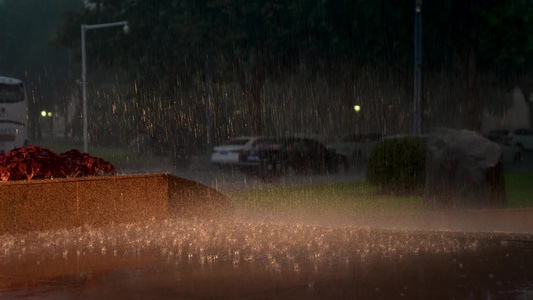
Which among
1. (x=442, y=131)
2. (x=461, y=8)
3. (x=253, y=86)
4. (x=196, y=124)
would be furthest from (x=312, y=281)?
(x=196, y=124)

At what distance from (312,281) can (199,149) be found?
4829 centimetres

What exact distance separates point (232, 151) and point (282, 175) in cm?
273

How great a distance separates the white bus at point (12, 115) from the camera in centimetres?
4038

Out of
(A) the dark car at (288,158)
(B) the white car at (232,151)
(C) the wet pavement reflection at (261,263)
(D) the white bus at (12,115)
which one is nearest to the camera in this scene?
Answer: (C) the wet pavement reflection at (261,263)

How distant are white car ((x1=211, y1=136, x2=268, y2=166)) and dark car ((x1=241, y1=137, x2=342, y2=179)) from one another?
435 mm

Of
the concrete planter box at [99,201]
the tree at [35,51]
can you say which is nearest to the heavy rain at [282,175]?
the concrete planter box at [99,201]

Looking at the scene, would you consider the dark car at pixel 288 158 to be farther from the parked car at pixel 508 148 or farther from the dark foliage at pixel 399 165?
the parked car at pixel 508 148

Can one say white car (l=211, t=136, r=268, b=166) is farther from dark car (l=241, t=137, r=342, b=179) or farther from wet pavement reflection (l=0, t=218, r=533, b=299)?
wet pavement reflection (l=0, t=218, r=533, b=299)

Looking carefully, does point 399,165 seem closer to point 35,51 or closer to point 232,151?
point 232,151

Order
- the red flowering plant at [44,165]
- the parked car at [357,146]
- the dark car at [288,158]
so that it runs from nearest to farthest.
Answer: the red flowering plant at [44,165] → the dark car at [288,158] → the parked car at [357,146]

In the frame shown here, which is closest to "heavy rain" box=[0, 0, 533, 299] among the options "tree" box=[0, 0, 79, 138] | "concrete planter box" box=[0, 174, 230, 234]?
"concrete planter box" box=[0, 174, 230, 234]

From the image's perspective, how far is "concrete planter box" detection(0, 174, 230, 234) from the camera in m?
11.5

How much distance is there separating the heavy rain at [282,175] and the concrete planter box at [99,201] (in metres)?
0.02

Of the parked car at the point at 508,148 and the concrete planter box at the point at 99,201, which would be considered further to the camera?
the parked car at the point at 508,148
